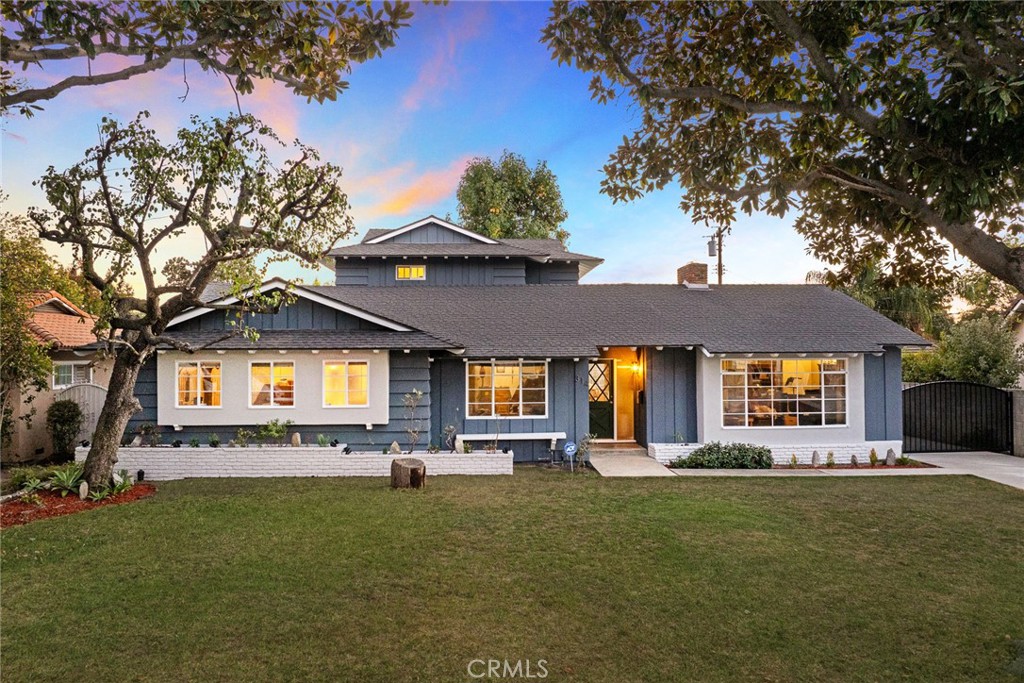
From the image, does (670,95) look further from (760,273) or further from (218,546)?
(760,273)

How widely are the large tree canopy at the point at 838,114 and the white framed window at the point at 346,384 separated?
836cm

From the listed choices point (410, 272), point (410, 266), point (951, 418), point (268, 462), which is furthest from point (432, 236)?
point (951, 418)

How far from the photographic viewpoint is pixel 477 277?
1811 centimetres

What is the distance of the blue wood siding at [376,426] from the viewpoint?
12727 millimetres

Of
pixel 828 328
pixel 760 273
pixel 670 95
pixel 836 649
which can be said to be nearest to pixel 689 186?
pixel 670 95

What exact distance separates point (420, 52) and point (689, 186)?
5.66 metres

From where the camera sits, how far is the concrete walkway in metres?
12.1

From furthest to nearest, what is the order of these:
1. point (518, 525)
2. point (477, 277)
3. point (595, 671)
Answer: point (477, 277), point (518, 525), point (595, 671)

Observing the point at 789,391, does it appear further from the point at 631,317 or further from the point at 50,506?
the point at 50,506

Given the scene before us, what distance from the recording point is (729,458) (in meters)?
13.0

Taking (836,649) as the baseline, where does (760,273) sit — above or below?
above

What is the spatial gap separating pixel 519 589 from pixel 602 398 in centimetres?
1025

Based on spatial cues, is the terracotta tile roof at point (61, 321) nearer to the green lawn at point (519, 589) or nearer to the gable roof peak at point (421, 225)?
the gable roof peak at point (421, 225)

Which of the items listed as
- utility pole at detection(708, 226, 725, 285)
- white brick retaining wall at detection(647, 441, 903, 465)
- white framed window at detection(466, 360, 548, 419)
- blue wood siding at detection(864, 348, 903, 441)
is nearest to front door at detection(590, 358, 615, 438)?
white brick retaining wall at detection(647, 441, 903, 465)
